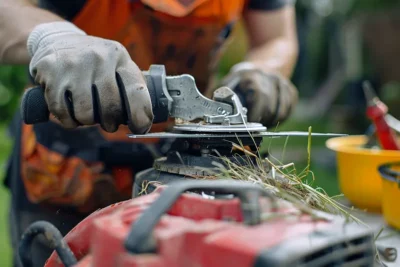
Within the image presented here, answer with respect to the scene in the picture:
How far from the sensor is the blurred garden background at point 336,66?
20.9 feet

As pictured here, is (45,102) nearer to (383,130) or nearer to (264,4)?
(383,130)

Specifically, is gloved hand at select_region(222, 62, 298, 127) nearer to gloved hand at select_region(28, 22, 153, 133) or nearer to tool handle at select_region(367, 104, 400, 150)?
tool handle at select_region(367, 104, 400, 150)

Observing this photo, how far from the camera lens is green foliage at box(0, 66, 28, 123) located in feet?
20.7

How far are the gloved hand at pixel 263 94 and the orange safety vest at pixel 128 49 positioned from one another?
15 cm

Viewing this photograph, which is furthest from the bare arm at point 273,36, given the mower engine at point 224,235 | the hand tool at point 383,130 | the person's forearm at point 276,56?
the mower engine at point 224,235

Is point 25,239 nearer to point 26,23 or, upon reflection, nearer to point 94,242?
point 94,242

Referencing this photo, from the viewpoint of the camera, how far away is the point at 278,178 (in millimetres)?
912

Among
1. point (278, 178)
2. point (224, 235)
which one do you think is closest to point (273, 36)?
point (278, 178)

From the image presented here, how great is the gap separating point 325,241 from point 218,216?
5.2 inches

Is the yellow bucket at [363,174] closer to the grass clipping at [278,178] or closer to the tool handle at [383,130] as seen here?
the tool handle at [383,130]

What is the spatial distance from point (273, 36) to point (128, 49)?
60 cm

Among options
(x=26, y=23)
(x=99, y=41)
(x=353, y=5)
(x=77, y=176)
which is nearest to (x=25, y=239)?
(x=99, y=41)

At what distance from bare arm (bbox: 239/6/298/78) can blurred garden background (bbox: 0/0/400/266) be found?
9.61 ft

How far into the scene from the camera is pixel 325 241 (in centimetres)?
58
